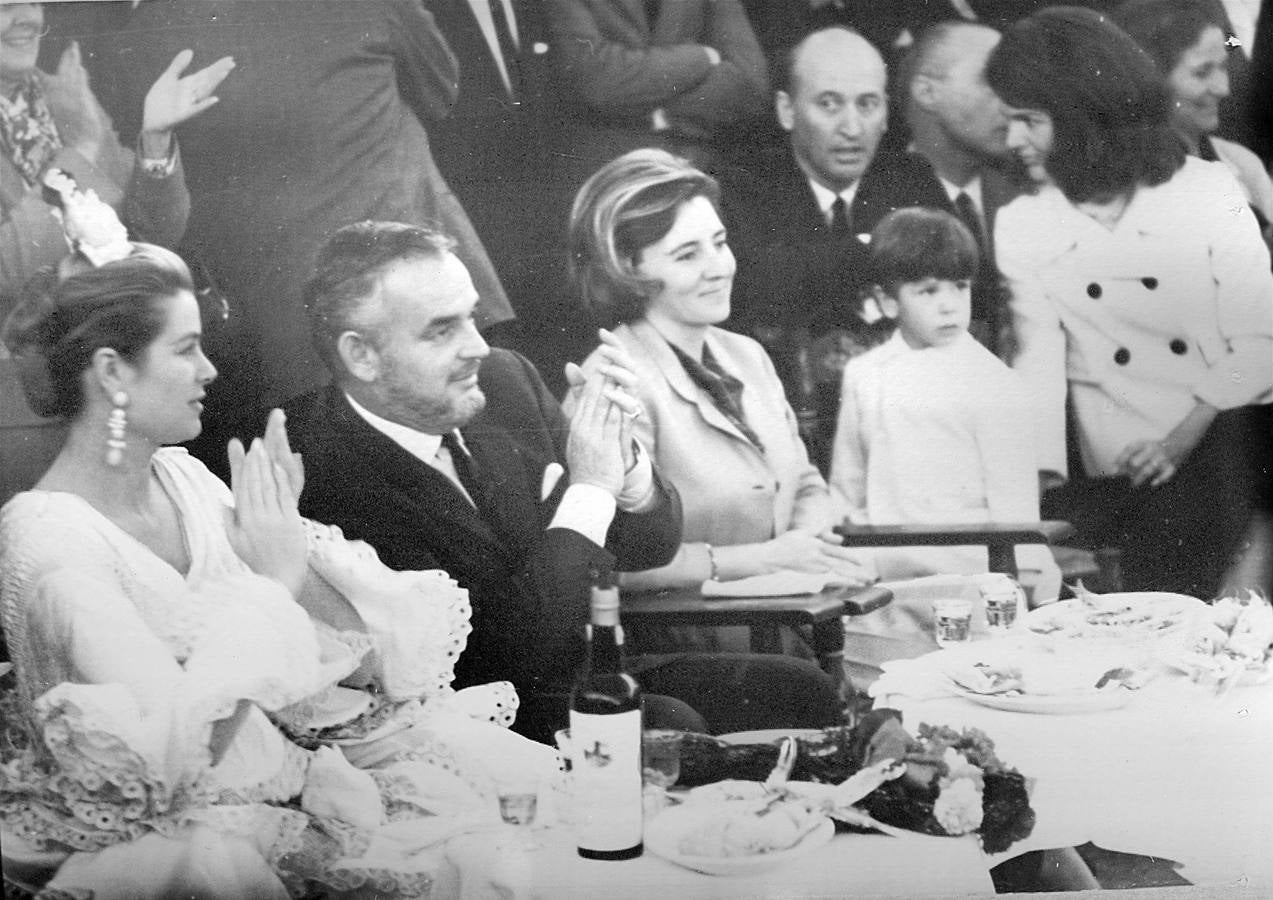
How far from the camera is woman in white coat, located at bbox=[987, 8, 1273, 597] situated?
3320 millimetres

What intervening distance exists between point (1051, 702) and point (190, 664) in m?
2.22

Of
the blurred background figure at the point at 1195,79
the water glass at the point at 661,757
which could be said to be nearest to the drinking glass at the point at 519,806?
the water glass at the point at 661,757

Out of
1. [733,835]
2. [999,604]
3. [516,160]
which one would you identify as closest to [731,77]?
[516,160]

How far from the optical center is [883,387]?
329 cm

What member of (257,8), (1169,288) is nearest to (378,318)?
(257,8)

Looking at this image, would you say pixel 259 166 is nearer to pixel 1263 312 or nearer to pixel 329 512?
pixel 329 512

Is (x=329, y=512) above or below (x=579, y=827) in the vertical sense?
above

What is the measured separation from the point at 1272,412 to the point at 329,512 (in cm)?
252

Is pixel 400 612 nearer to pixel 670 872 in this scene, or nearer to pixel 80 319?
pixel 670 872

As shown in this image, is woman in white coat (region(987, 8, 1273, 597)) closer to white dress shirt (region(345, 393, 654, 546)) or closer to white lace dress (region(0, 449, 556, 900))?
white dress shirt (region(345, 393, 654, 546))

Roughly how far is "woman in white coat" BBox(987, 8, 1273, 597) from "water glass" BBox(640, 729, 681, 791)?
47.8 inches

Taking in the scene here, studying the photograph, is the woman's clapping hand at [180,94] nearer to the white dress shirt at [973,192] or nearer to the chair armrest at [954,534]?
the white dress shirt at [973,192]

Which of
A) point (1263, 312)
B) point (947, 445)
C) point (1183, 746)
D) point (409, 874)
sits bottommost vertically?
point (409, 874)

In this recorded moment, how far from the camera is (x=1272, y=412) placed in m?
3.37
